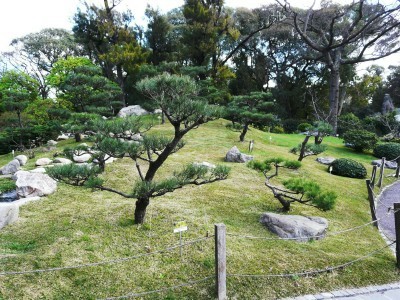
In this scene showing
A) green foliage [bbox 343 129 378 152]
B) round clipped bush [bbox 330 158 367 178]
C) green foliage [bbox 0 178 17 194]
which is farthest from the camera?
green foliage [bbox 343 129 378 152]

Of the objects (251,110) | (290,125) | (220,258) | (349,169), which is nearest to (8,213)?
(220,258)

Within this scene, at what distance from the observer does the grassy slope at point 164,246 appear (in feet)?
12.8

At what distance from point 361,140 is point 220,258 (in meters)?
16.1

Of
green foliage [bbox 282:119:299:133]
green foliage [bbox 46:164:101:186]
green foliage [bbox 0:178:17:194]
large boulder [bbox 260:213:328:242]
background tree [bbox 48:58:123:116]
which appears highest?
background tree [bbox 48:58:123:116]

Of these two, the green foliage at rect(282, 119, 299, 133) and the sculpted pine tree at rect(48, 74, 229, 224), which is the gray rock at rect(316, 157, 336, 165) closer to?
the sculpted pine tree at rect(48, 74, 229, 224)

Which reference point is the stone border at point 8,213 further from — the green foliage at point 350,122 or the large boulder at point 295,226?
the green foliage at point 350,122

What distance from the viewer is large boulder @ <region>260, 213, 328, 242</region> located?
18.0ft

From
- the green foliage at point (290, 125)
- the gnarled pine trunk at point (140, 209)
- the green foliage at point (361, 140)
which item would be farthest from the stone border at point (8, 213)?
the green foliage at point (290, 125)

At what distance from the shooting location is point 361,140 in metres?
16.7

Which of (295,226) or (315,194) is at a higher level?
(315,194)

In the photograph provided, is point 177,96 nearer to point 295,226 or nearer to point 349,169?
point 295,226

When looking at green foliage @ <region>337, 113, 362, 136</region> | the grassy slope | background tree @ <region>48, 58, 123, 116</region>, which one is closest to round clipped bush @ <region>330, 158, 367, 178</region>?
the grassy slope

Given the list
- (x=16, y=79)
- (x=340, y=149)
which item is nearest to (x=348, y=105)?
(x=340, y=149)

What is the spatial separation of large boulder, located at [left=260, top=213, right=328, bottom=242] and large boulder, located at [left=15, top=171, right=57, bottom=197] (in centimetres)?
530
